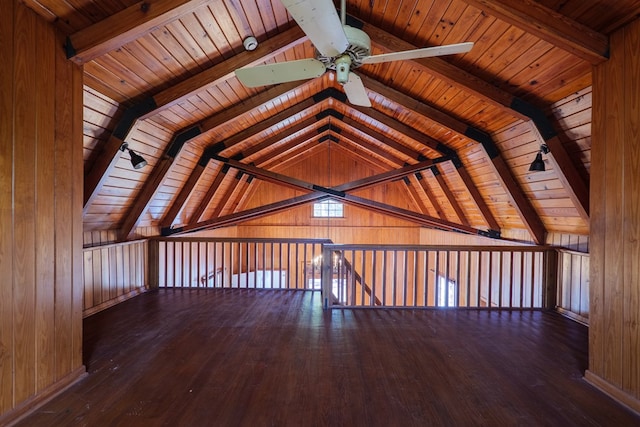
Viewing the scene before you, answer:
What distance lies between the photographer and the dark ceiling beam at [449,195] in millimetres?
5864

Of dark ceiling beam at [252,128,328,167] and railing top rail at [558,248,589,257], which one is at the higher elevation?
dark ceiling beam at [252,128,328,167]

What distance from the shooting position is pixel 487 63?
2.94m

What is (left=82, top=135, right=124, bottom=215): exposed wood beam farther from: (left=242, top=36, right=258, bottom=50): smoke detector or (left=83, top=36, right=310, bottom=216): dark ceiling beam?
(left=242, top=36, right=258, bottom=50): smoke detector

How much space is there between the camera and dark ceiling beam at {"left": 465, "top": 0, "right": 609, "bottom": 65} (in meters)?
2.17

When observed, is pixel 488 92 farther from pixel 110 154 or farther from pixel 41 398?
pixel 41 398

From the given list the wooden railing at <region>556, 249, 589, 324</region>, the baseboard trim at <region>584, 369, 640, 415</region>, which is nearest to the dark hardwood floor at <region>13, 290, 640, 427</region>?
the baseboard trim at <region>584, 369, 640, 415</region>

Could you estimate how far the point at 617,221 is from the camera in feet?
7.07

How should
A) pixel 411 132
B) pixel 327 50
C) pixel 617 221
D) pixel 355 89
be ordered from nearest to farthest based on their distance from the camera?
A: pixel 327 50
pixel 617 221
pixel 355 89
pixel 411 132

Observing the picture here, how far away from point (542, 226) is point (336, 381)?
4018 mm

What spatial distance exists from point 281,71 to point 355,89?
0.69 meters

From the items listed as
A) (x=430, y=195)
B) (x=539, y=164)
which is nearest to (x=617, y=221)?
(x=539, y=164)

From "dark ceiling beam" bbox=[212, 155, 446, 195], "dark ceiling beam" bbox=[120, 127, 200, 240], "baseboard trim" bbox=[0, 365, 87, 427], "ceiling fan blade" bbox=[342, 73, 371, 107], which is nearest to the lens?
"baseboard trim" bbox=[0, 365, 87, 427]

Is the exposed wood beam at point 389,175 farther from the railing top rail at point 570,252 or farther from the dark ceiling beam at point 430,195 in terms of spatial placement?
the railing top rail at point 570,252

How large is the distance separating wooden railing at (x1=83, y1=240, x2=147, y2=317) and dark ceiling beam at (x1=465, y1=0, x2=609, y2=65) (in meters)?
4.99
